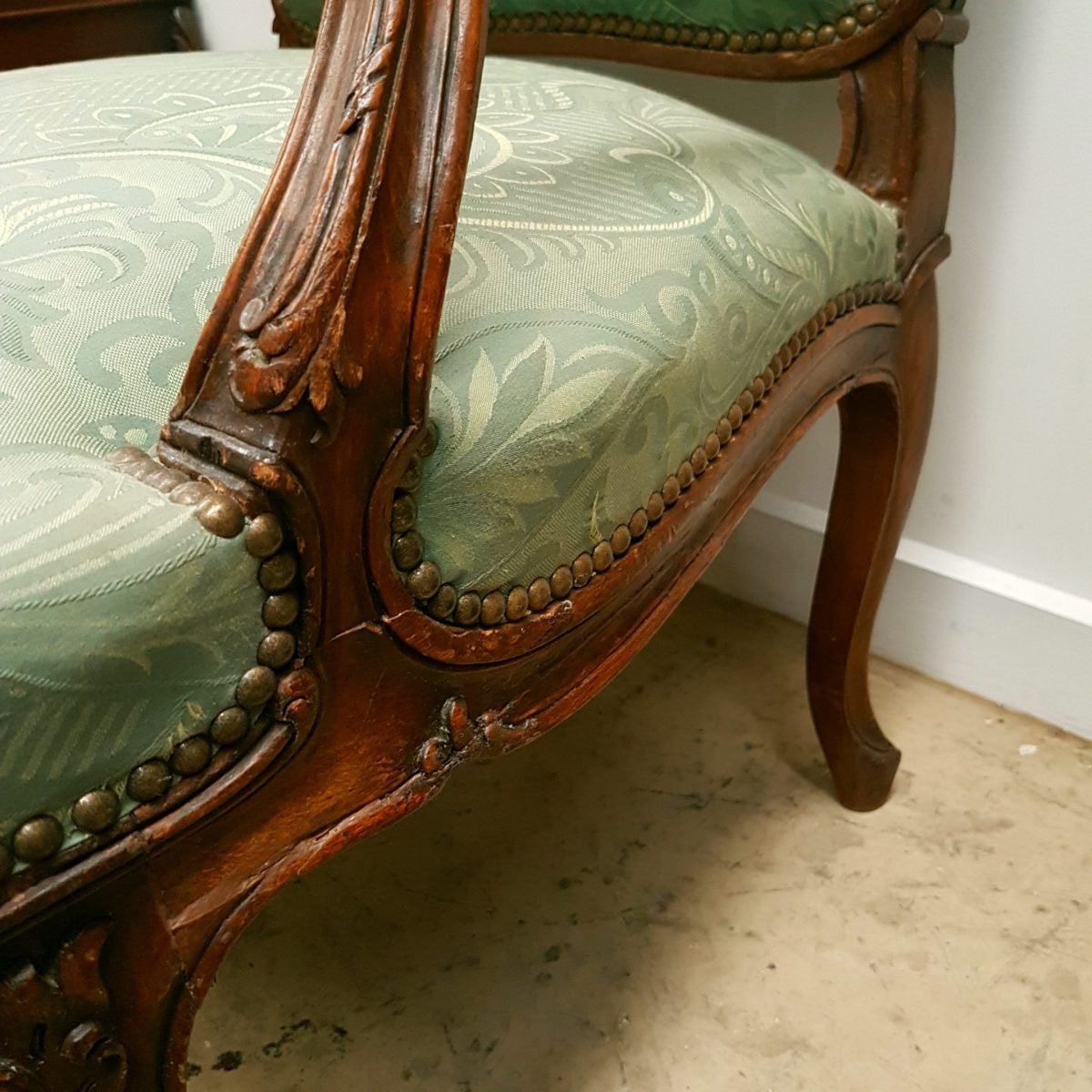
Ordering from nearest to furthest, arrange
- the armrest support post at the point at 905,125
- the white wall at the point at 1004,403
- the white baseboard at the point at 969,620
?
the armrest support post at the point at 905,125
the white wall at the point at 1004,403
the white baseboard at the point at 969,620

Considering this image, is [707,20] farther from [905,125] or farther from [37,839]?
[37,839]

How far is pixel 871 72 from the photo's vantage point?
602mm

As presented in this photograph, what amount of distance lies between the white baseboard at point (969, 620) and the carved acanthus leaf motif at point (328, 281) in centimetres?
83

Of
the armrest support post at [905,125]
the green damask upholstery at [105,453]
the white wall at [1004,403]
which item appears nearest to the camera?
the green damask upholstery at [105,453]

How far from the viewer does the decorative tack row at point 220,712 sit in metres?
0.25

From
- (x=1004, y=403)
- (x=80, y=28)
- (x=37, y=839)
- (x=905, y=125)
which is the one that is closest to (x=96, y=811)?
(x=37, y=839)

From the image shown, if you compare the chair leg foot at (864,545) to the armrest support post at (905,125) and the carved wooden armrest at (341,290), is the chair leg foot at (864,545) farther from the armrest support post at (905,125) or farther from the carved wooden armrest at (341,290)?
the carved wooden armrest at (341,290)

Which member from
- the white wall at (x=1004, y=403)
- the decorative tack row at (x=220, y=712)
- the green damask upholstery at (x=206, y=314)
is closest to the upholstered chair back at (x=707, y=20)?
the green damask upholstery at (x=206, y=314)

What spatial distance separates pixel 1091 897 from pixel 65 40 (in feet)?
3.91

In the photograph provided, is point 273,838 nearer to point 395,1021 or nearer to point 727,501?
point 727,501

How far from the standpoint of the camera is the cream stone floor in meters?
0.67

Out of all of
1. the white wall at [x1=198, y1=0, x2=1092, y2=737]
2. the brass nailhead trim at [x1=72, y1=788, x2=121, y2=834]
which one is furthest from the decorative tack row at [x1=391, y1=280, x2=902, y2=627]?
the white wall at [x1=198, y1=0, x2=1092, y2=737]

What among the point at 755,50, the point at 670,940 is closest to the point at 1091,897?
the point at 670,940

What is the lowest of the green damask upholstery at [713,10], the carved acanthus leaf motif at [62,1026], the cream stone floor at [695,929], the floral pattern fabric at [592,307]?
the cream stone floor at [695,929]
